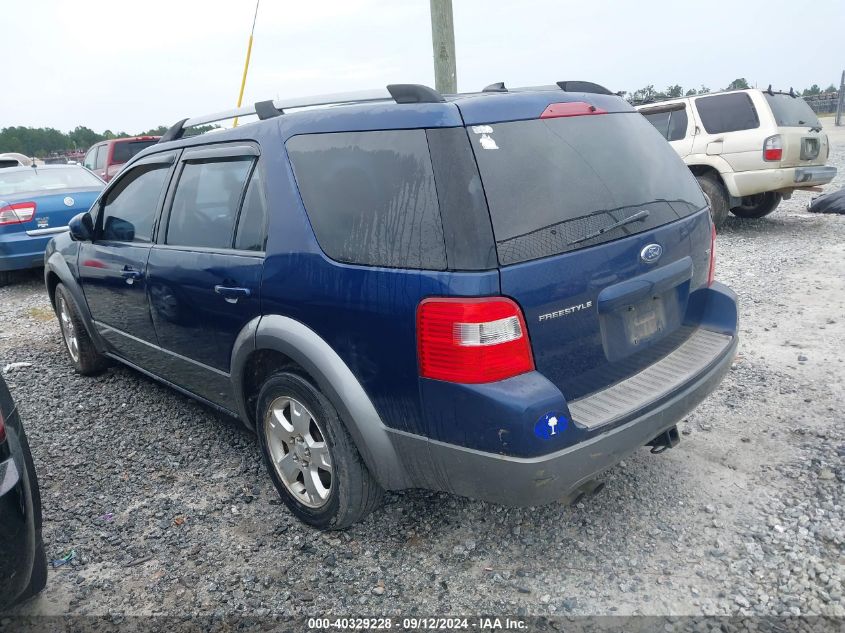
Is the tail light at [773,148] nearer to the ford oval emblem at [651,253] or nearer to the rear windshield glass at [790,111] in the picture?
the rear windshield glass at [790,111]

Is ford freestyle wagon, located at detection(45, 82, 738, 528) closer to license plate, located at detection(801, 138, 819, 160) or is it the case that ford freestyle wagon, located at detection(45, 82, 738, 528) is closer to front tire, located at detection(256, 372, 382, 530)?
front tire, located at detection(256, 372, 382, 530)

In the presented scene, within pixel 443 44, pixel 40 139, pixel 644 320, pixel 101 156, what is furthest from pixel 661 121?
pixel 40 139

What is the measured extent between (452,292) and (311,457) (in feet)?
3.61

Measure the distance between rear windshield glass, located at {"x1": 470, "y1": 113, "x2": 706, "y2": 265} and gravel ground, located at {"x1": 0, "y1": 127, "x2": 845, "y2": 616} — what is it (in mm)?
1266

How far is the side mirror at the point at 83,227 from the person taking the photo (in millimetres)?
4117

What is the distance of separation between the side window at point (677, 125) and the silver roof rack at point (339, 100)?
7310mm

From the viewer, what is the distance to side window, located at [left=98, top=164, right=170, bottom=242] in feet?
11.8

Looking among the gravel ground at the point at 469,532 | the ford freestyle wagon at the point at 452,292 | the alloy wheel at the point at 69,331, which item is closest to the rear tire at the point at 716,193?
the gravel ground at the point at 469,532

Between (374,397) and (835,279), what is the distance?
18.6 ft

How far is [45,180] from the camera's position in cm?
844

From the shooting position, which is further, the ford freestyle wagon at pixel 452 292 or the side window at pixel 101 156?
the side window at pixel 101 156

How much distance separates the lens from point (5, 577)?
2.08 metres

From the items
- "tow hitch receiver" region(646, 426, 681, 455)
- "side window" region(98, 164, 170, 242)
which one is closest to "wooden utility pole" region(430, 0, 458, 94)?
"side window" region(98, 164, 170, 242)

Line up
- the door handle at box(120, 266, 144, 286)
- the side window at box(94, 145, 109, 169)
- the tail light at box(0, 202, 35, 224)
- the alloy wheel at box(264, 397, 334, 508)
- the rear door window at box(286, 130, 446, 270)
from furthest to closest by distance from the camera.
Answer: the side window at box(94, 145, 109, 169) < the tail light at box(0, 202, 35, 224) < the door handle at box(120, 266, 144, 286) < the alloy wheel at box(264, 397, 334, 508) < the rear door window at box(286, 130, 446, 270)
